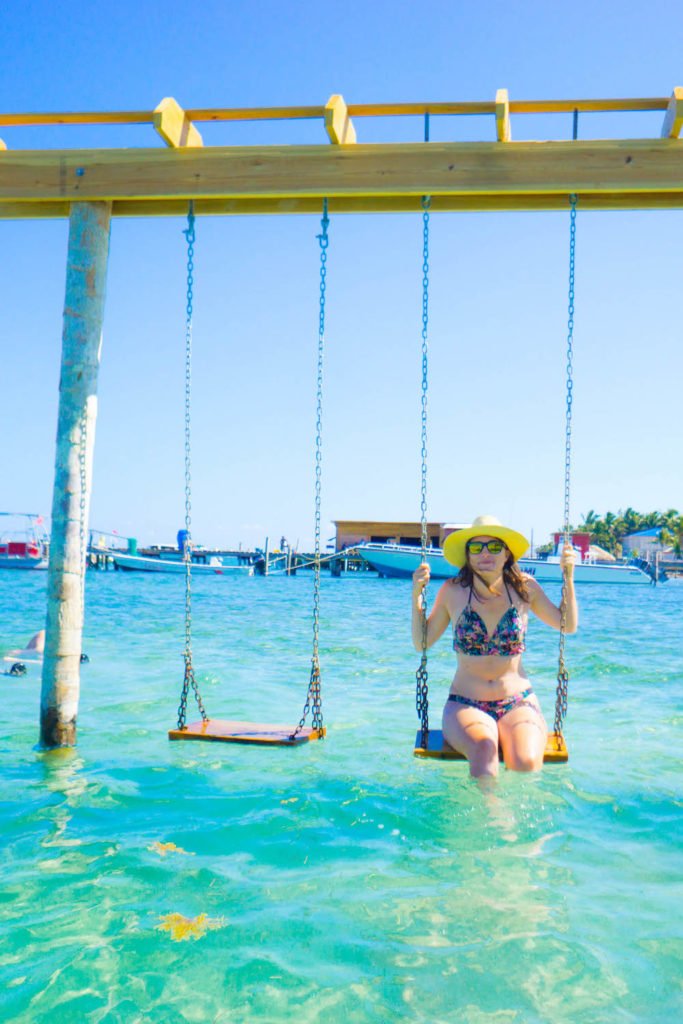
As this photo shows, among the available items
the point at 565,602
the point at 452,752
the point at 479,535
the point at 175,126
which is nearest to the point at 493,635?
the point at 565,602

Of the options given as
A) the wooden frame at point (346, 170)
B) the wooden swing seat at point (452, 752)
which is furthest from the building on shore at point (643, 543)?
the wooden swing seat at point (452, 752)

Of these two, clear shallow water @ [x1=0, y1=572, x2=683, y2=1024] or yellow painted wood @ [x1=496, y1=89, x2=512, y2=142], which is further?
yellow painted wood @ [x1=496, y1=89, x2=512, y2=142]

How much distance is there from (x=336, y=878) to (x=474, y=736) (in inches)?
43.8

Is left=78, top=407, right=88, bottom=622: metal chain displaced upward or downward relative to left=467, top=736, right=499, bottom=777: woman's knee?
upward

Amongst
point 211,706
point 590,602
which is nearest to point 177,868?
point 211,706

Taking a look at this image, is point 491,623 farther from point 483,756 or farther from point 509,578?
point 483,756

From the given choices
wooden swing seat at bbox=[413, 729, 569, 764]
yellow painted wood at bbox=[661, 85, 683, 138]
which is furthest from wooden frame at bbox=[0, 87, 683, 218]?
wooden swing seat at bbox=[413, 729, 569, 764]

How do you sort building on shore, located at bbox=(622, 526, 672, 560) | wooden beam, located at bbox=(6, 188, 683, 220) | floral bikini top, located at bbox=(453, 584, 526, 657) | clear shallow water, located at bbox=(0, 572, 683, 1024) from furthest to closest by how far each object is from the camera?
1. building on shore, located at bbox=(622, 526, 672, 560)
2. wooden beam, located at bbox=(6, 188, 683, 220)
3. floral bikini top, located at bbox=(453, 584, 526, 657)
4. clear shallow water, located at bbox=(0, 572, 683, 1024)

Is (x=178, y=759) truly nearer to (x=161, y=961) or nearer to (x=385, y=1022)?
(x=161, y=961)

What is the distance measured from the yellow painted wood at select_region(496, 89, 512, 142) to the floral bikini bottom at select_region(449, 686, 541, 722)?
11.8ft

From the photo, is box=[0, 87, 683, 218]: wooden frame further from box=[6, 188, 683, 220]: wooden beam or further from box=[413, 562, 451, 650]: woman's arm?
box=[413, 562, 451, 650]: woman's arm

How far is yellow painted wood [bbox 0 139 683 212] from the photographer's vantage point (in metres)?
5.99

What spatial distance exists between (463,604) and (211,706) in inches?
211

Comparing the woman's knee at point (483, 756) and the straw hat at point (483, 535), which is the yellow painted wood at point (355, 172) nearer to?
the straw hat at point (483, 535)
